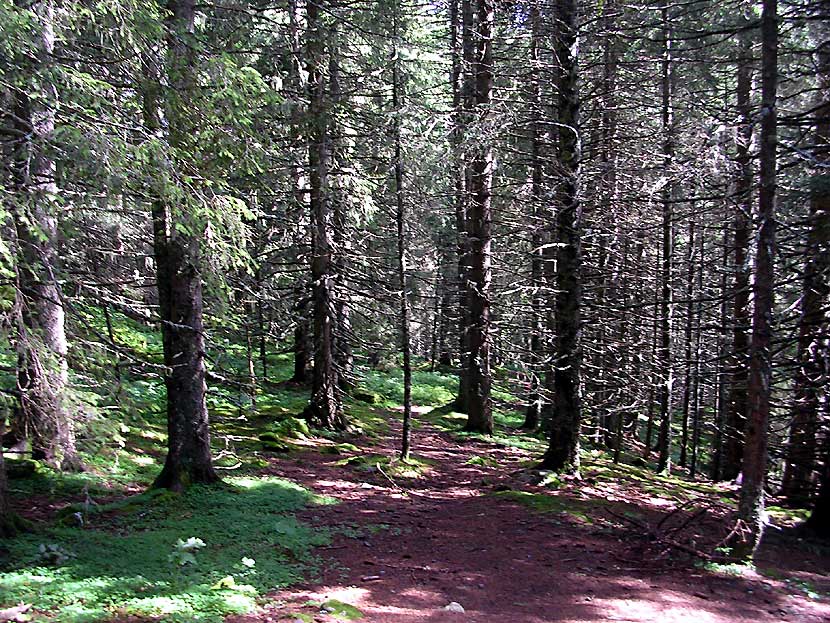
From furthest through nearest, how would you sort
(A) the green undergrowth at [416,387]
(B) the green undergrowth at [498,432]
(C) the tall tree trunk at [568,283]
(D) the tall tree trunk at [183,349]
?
(A) the green undergrowth at [416,387] → (B) the green undergrowth at [498,432] → (C) the tall tree trunk at [568,283] → (D) the tall tree trunk at [183,349]

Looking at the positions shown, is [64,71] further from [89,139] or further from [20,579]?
[20,579]

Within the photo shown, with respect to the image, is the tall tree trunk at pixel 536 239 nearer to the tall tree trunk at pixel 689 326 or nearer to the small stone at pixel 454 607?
the tall tree trunk at pixel 689 326

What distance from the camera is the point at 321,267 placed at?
1460 cm

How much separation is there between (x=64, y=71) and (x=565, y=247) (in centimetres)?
832

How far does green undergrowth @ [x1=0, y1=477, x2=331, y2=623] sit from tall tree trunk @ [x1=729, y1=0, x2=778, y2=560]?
557cm

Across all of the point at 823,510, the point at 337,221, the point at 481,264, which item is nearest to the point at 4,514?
the point at 337,221

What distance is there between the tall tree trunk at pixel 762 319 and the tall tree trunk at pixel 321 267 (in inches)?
328

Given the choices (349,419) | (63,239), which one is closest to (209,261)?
(63,239)

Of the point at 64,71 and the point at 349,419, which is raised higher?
the point at 64,71

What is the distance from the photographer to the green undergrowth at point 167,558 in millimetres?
5129

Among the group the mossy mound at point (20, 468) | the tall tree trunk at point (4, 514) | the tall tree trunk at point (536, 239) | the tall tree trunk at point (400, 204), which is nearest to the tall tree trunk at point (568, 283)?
the tall tree trunk at point (536, 239)

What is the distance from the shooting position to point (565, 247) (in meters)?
11.1

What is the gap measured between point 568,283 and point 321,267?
251 inches

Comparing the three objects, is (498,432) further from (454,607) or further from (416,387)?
A: (454,607)
